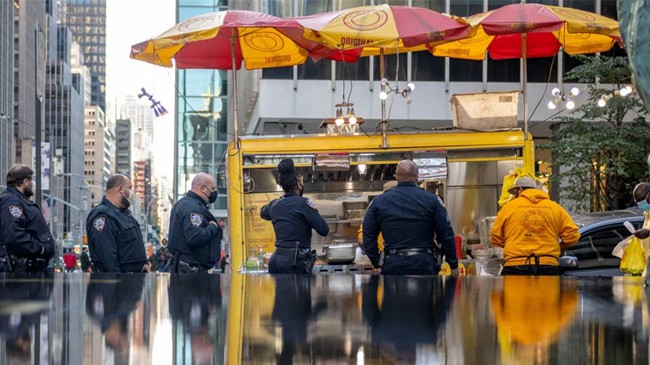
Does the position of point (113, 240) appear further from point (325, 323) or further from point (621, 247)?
point (325, 323)

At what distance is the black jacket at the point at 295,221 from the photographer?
9320mm

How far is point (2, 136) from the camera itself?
3799 inches

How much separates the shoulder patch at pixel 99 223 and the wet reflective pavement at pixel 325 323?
11.6ft

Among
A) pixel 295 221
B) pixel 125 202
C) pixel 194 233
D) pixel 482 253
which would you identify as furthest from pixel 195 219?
pixel 482 253

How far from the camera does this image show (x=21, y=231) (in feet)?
32.0

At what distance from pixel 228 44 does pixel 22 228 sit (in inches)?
235

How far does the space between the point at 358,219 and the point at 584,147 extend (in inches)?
501

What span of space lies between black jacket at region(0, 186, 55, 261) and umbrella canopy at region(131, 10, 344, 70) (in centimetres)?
384

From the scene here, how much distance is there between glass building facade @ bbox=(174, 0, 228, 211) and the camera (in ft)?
228

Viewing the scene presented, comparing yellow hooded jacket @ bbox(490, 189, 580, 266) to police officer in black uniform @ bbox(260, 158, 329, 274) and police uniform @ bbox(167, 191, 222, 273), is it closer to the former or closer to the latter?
police officer in black uniform @ bbox(260, 158, 329, 274)

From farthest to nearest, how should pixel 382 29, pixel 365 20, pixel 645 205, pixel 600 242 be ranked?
pixel 365 20
pixel 382 29
pixel 600 242
pixel 645 205

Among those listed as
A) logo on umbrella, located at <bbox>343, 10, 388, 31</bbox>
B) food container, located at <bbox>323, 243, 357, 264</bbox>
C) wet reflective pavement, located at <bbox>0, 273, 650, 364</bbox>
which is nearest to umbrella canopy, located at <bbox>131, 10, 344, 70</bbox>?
logo on umbrella, located at <bbox>343, 10, 388, 31</bbox>

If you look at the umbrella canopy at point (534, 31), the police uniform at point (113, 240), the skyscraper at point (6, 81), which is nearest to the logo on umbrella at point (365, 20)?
the umbrella canopy at point (534, 31)

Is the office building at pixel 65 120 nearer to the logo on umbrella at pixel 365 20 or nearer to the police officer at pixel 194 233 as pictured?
the logo on umbrella at pixel 365 20
